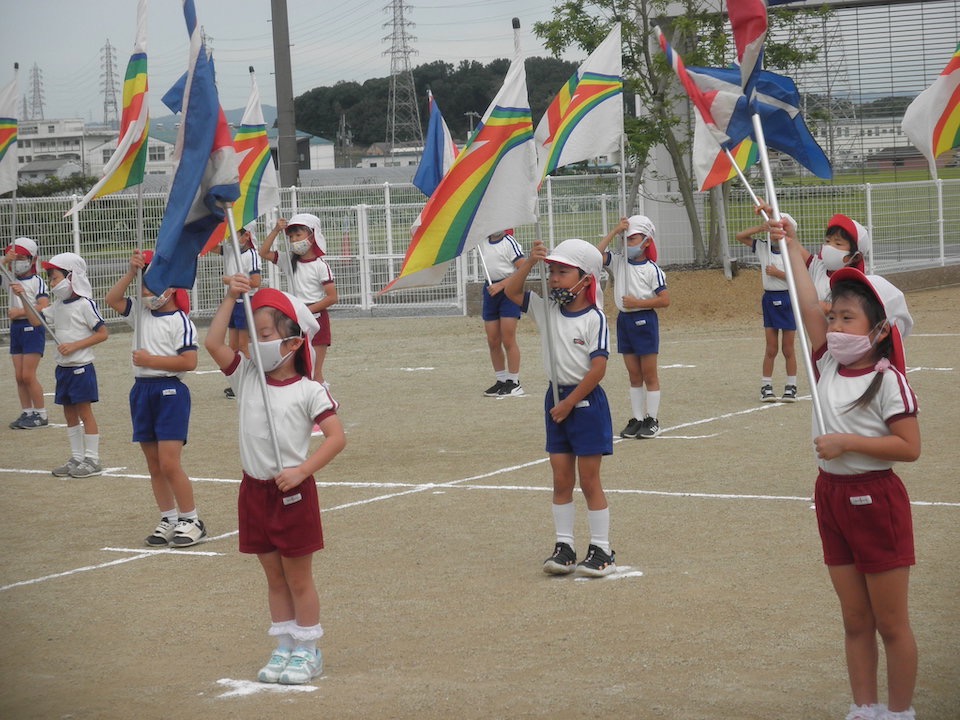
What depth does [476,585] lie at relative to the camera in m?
7.73

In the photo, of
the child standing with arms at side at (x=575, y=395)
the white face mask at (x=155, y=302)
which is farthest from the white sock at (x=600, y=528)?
the white face mask at (x=155, y=302)

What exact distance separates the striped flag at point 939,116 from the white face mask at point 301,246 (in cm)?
741

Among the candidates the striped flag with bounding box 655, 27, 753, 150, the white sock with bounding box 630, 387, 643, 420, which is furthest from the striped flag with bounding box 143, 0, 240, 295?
the white sock with bounding box 630, 387, 643, 420

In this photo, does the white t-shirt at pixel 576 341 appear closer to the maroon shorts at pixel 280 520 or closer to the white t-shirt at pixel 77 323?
the maroon shorts at pixel 280 520

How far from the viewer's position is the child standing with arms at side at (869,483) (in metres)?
4.97

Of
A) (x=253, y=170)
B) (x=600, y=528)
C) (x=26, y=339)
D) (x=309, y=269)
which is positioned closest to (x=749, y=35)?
(x=600, y=528)

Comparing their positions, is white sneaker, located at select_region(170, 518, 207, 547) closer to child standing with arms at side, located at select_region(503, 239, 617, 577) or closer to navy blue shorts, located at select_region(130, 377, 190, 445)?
navy blue shorts, located at select_region(130, 377, 190, 445)

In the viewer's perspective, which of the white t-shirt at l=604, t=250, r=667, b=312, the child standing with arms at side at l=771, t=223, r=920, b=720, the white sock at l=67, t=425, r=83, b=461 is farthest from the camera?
the white t-shirt at l=604, t=250, r=667, b=312

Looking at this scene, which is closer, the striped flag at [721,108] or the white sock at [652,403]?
the striped flag at [721,108]

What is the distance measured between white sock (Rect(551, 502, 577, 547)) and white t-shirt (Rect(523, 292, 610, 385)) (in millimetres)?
772

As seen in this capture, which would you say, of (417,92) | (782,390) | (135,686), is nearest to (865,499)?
(135,686)

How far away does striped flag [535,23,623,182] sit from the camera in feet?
41.1

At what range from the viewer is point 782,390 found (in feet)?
51.0

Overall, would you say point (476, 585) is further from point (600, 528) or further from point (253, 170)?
point (253, 170)
